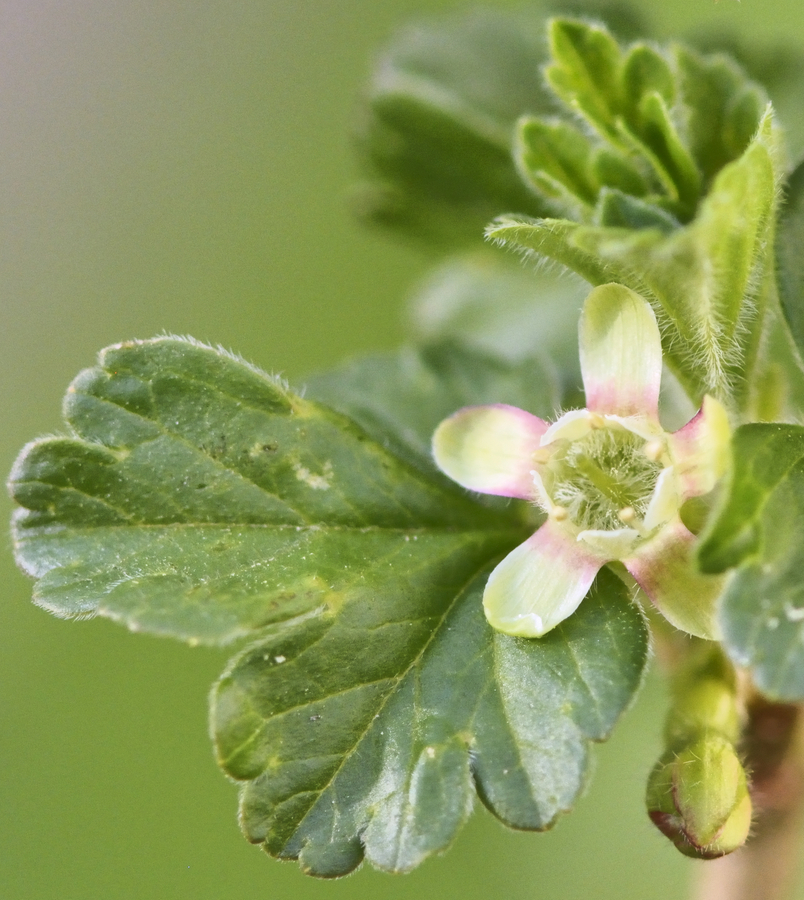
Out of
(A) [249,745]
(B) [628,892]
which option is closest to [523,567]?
(A) [249,745]

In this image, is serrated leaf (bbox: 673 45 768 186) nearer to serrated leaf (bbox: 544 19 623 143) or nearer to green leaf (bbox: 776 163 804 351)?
serrated leaf (bbox: 544 19 623 143)

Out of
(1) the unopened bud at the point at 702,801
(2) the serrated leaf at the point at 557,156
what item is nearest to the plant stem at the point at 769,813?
(1) the unopened bud at the point at 702,801

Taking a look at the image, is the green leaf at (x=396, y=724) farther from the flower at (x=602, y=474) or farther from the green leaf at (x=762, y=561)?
the green leaf at (x=762, y=561)

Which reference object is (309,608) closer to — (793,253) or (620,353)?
(620,353)

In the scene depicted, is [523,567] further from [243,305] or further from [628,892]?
[243,305]

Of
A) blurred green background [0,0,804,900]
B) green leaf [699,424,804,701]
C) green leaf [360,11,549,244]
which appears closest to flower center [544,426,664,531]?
green leaf [699,424,804,701]

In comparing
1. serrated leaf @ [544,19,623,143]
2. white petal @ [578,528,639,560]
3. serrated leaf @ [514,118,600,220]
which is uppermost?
serrated leaf @ [544,19,623,143]

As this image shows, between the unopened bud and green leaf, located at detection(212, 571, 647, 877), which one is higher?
green leaf, located at detection(212, 571, 647, 877)
